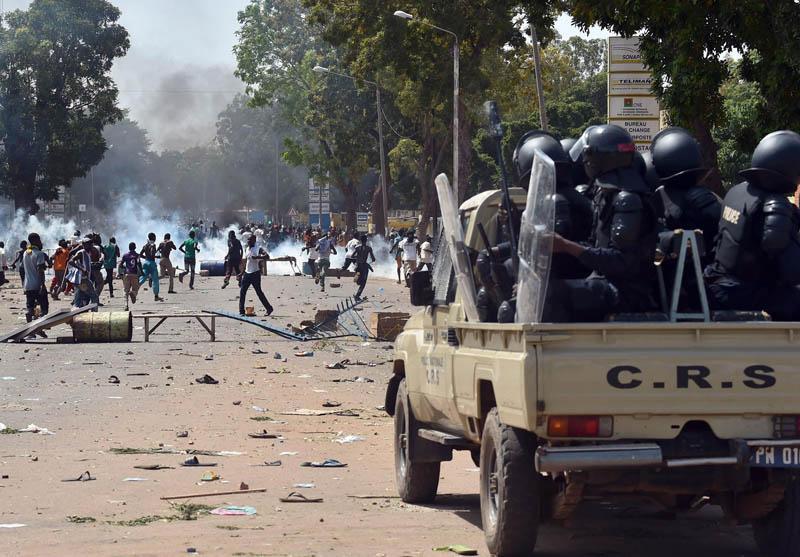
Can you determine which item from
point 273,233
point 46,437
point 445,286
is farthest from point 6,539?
point 273,233

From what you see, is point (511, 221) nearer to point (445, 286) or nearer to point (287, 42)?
point (445, 286)

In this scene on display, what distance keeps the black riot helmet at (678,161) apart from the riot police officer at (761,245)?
41 centimetres

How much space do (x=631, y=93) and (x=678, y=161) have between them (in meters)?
13.3

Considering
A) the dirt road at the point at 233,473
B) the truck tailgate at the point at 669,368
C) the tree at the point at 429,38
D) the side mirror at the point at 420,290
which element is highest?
the tree at the point at 429,38

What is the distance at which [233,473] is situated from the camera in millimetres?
10602

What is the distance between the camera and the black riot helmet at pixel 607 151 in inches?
301

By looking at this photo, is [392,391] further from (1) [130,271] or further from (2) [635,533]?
(1) [130,271]

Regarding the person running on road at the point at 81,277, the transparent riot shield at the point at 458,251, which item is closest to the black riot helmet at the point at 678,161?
the transparent riot shield at the point at 458,251

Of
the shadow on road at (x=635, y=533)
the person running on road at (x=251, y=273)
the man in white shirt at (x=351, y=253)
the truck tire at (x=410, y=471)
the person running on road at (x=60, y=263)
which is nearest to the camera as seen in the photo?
the shadow on road at (x=635, y=533)

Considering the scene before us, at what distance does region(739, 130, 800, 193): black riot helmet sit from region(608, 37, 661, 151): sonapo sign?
13155 millimetres

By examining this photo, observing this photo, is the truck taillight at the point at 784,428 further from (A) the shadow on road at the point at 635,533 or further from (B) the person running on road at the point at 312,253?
(B) the person running on road at the point at 312,253

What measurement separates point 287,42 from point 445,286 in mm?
71944

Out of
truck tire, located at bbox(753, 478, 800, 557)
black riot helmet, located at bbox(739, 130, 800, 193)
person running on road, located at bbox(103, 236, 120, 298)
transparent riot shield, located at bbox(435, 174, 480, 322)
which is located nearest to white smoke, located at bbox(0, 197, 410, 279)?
person running on road, located at bbox(103, 236, 120, 298)

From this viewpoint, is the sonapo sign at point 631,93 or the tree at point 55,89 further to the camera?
the tree at point 55,89
